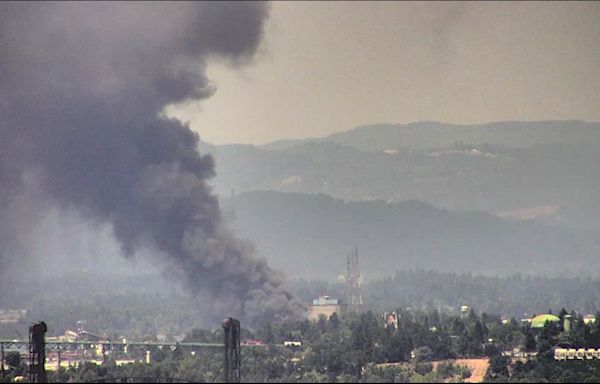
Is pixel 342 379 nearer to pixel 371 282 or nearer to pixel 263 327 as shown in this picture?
pixel 263 327

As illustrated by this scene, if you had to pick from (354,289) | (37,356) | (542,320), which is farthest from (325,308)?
(37,356)

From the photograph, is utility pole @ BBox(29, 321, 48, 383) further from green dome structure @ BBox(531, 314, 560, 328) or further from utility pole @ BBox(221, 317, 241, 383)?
green dome structure @ BBox(531, 314, 560, 328)

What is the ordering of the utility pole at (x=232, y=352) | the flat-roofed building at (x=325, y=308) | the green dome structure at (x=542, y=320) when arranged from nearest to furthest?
the utility pole at (x=232, y=352), the green dome structure at (x=542, y=320), the flat-roofed building at (x=325, y=308)

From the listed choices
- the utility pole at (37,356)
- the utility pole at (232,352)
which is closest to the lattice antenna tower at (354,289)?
the utility pole at (232,352)

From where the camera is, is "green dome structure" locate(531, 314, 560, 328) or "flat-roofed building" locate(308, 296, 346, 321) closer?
"green dome structure" locate(531, 314, 560, 328)

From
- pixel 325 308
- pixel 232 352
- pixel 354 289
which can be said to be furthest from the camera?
pixel 354 289

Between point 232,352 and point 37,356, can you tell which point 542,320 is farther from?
point 37,356

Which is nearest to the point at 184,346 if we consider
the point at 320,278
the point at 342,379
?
the point at 342,379

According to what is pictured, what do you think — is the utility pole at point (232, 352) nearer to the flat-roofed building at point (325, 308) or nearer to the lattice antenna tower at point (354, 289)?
the flat-roofed building at point (325, 308)

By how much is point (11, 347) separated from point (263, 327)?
13.1m

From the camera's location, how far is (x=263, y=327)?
4387 inches

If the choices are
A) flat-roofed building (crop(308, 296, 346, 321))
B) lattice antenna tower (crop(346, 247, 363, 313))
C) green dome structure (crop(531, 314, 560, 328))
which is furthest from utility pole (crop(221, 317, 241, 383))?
lattice antenna tower (crop(346, 247, 363, 313))

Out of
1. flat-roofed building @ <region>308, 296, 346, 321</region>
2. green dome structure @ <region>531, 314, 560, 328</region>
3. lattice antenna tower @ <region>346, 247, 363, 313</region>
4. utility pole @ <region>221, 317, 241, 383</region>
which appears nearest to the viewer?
utility pole @ <region>221, 317, 241, 383</region>

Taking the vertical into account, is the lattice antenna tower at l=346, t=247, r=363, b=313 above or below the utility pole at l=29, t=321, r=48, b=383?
above
